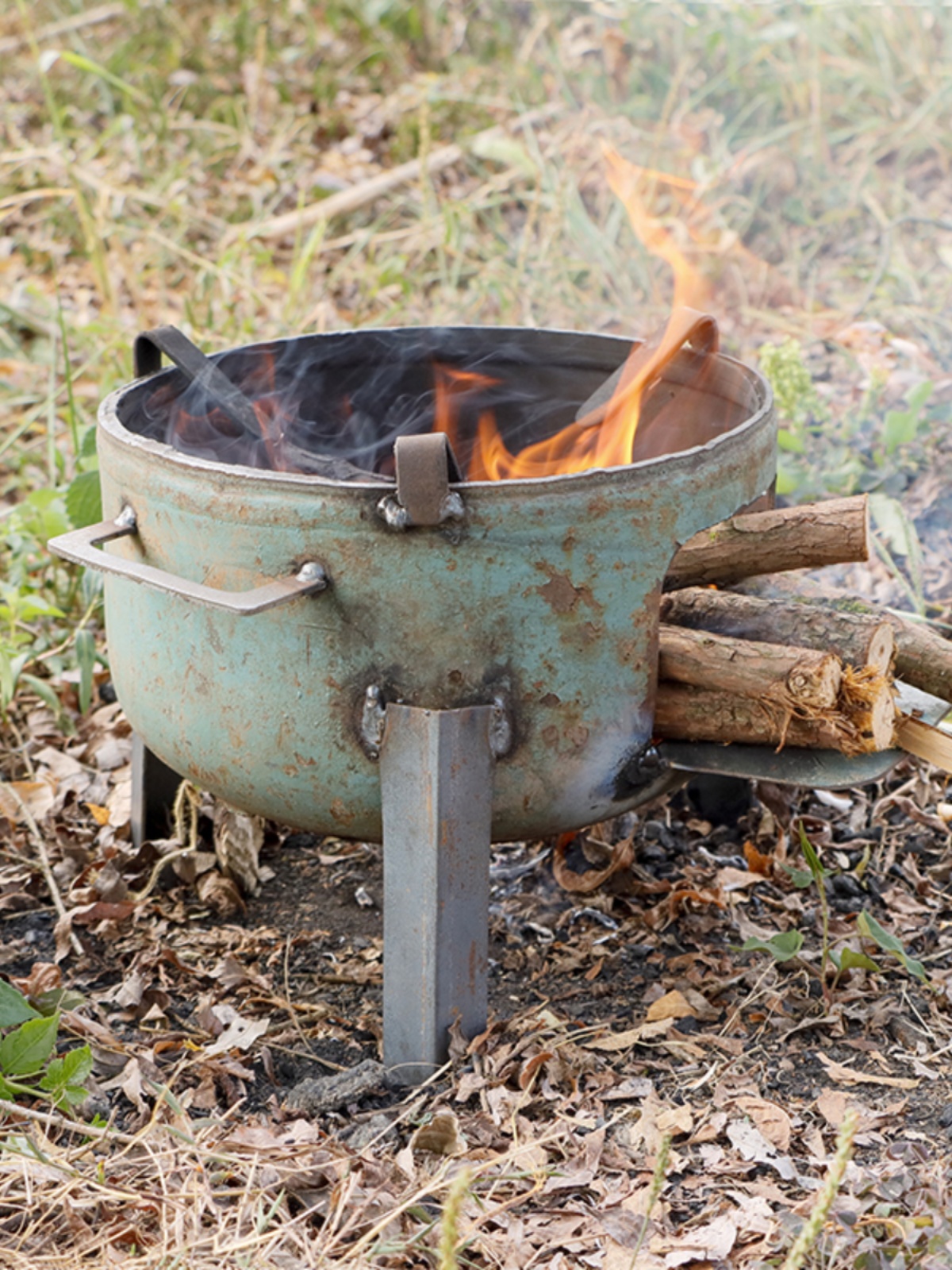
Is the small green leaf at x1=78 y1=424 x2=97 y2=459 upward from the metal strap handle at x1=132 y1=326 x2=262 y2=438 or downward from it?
downward

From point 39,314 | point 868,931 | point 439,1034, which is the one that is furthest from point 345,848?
point 39,314

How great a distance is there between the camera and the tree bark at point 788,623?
2.13 m

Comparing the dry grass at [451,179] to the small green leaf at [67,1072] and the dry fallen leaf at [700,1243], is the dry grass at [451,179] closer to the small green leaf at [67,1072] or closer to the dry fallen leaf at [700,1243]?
the small green leaf at [67,1072]

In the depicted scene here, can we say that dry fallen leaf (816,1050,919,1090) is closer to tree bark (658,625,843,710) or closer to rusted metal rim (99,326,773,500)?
tree bark (658,625,843,710)

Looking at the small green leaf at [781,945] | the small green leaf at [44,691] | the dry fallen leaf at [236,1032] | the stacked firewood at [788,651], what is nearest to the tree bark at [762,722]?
the stacked firewood at [788,651]

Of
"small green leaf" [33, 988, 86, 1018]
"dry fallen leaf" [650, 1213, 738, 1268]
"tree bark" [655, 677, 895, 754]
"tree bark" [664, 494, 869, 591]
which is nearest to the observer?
"dry fallen leaf" [650, 1213, 738, 1268]

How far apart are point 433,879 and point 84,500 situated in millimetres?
1407

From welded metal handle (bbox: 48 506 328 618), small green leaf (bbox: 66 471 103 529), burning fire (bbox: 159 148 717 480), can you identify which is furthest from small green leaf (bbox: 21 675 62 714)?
welded metal handle (bbox: 48 506 328 618)

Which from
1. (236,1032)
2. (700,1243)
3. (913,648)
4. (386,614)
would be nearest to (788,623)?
(913,648)

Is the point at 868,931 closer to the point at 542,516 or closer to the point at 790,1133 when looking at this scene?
the point at 790,1133

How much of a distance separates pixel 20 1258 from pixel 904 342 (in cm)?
399

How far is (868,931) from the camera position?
240 centimetres

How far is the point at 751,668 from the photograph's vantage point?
2.13 metres

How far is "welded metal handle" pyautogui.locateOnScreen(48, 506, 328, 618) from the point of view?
1.92m
